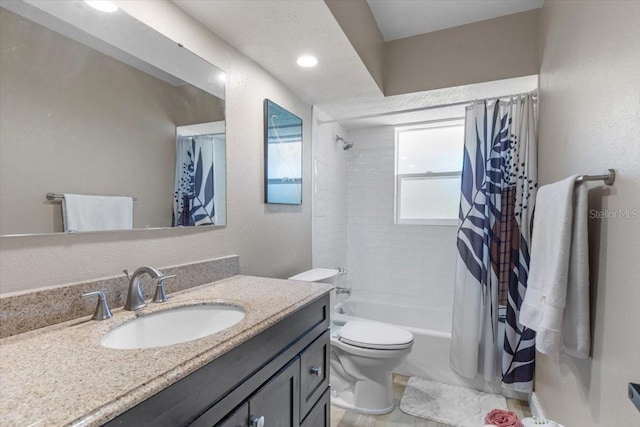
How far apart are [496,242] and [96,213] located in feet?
7.21

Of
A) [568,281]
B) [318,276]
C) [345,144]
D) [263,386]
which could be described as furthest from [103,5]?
[345,144]

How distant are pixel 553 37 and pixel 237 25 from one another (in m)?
1.60

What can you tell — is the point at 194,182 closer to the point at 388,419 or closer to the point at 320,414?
the point at 320,414

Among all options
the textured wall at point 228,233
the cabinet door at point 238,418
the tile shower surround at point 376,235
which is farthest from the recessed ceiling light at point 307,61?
the cabinet door at point 238,418

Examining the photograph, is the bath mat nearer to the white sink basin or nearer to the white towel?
the white sink basin

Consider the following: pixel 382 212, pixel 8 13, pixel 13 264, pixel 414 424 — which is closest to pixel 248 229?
pixel 13 264

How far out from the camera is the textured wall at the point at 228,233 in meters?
0.90

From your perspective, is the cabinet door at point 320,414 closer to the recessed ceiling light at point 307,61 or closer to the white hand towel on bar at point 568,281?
the white hand towel on bar at point 568,281

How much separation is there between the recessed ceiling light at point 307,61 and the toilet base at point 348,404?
2.05m

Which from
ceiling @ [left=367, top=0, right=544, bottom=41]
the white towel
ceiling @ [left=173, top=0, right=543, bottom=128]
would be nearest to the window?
ceiling @ [left=173, top=0, right=543, bottom=128]

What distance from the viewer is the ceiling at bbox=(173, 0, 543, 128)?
4.39 feet

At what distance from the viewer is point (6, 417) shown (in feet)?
1.52

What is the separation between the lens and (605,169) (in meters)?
1.05

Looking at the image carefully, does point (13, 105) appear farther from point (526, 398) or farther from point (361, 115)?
point (526, 398)
